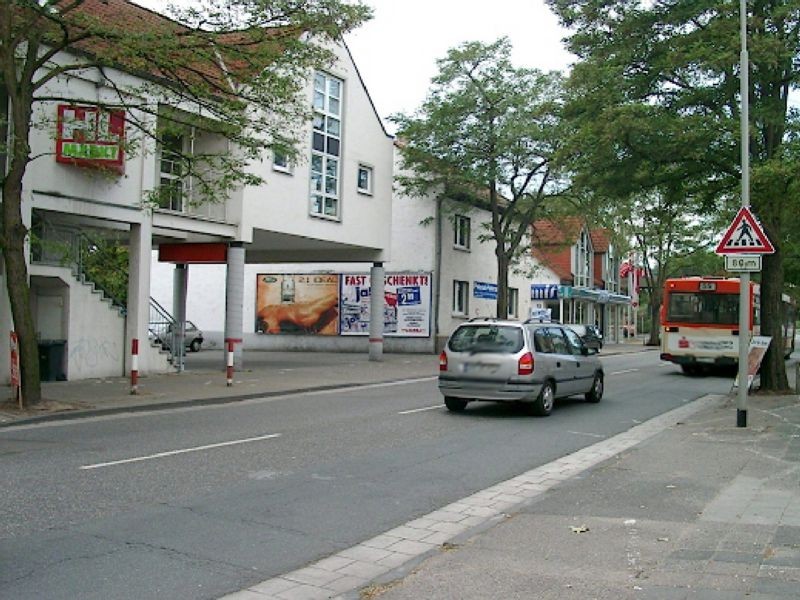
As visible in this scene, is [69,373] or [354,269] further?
[354,269]

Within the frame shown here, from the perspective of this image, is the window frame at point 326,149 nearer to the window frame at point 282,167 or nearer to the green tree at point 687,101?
the window frame at point 282,167

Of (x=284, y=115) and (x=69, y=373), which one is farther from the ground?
(x=284, y=115)

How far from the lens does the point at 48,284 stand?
19.1 m

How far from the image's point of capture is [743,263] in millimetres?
12055

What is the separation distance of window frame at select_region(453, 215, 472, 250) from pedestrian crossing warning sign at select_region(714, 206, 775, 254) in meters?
25.0

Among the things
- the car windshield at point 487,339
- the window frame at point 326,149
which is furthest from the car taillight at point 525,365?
the window frame at point 326,149

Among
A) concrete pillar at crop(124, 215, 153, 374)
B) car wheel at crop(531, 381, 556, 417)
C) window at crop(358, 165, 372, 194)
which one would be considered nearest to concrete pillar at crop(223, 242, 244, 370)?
concrete pillar at crop(124, 215, 153, 374)

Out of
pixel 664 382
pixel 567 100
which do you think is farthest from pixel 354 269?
pixel 567 100

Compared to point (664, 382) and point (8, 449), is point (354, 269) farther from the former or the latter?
point (8, 449)

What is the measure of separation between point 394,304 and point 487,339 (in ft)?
73.2

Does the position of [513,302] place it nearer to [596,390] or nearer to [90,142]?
[596,390]

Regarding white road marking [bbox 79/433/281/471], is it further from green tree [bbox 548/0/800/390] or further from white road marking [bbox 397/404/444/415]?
green tree [bbox 548/0/800/390]

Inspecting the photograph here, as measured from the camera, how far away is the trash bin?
18234mm

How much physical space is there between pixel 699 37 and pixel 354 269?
2348cm
